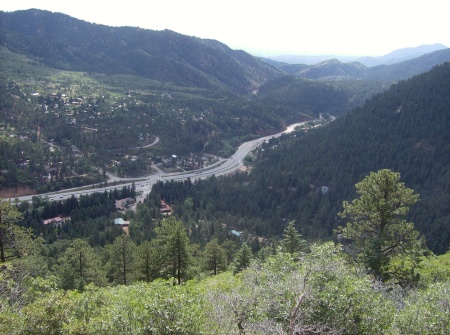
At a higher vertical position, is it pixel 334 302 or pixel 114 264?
pixel 334 302

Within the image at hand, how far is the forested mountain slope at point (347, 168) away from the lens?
94938 mm

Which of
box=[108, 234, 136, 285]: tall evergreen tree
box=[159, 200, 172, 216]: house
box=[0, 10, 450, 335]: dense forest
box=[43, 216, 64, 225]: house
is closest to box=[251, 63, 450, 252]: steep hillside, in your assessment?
box=[0, 10, 450, 335]: dense forest

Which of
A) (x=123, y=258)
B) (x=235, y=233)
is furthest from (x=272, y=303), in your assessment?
(x=235, y=233)

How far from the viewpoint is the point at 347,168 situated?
116 meters

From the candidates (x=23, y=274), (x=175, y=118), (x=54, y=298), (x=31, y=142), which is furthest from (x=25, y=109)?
(x=54, y=298)

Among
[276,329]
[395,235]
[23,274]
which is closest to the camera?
[276,329]

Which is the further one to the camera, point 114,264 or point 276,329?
point 114,264

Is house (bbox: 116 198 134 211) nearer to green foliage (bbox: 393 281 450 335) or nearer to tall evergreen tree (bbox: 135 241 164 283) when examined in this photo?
tall evergreen tree (bbox: 135 241 164 283)

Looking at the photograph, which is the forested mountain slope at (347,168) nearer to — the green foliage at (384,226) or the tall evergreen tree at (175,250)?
the tall evergreen tree at (175,250)

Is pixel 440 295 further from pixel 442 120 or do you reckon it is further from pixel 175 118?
pixel 175 118

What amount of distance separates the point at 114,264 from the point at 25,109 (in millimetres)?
146888

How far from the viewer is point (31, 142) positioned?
132 metres

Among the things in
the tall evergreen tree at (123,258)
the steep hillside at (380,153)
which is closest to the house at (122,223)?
the steep hillside at (380,153)

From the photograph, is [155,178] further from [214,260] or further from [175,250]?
[175,250]
